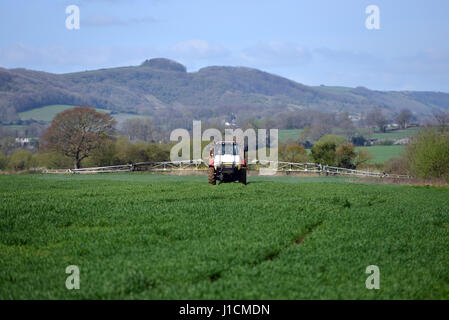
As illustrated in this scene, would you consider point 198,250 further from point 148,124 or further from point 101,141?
point 148,124

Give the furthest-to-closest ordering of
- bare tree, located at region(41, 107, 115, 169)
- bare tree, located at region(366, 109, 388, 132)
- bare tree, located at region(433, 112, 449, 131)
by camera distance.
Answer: bare tree, located at region(366, 109, 388, 132) < bare tree, located at region(41, 107, 115, 169) < bare tree, located at region(433, 112, 449, 131)

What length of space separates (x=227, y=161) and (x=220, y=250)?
19019 mm

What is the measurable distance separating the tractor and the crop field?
1101cm

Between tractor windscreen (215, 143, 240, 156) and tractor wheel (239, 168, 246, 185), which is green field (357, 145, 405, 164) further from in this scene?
tractor windscreen (215, 143, 240, 156)

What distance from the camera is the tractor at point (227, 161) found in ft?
97.2

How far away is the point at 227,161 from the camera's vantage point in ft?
97.4

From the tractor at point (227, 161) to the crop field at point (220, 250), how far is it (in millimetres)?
11013

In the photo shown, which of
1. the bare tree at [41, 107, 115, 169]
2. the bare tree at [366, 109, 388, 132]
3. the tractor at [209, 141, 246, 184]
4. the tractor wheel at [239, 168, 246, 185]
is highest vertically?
the bare tree at [366, 109, 388, 132]

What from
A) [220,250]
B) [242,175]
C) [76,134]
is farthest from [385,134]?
[220,250]

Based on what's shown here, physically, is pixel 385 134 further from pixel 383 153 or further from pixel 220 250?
pixel 220 250

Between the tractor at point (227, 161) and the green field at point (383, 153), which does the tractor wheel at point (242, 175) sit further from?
the green field at point (383, 153)

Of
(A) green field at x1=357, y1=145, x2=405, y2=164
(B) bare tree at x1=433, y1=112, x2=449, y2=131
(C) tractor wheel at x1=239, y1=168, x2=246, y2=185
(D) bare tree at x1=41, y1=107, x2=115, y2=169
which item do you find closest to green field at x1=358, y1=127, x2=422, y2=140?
(A) green field at x1=357, y1=145, x2=405, y2=164

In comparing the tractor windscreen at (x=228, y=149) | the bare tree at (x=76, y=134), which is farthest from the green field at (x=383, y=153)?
the tractor windscreen at (x=228, y=149)

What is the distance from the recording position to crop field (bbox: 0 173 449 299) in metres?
8.43
